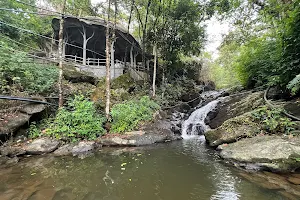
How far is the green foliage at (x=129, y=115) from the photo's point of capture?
29.5 ft

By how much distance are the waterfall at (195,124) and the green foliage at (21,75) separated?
8.14 meters

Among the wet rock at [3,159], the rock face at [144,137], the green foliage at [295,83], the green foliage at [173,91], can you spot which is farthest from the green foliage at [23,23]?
the green foliage at [295,83]

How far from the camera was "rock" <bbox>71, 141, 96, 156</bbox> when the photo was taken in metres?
6.91

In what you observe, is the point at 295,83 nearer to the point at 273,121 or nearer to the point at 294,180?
the point at 273,121

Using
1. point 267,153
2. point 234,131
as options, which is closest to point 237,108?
point 234,131

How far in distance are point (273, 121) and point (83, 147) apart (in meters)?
7.06

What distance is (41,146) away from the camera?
6.75m

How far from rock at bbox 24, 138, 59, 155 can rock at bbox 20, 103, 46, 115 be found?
1.34m

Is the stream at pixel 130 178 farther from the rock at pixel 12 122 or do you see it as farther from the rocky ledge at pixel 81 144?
the rock at pixel 12 122

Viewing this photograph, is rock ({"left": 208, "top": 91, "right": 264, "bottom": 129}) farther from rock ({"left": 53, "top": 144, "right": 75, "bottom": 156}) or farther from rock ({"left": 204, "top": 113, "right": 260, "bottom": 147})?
rock ({"left": 53, "top": 144, "right": 75, "bottom": 156})

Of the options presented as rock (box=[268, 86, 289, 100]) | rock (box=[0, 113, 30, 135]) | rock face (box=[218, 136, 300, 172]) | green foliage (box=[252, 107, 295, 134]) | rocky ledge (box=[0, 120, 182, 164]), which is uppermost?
rock (box=[268, 86, 289, 100])

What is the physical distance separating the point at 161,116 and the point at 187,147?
3766 millimetres

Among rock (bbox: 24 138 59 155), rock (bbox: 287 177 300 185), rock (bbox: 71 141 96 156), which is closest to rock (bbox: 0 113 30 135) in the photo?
rock (bbox: 24 138 59 155)

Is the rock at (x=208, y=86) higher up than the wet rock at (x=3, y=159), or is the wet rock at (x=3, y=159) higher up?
the rock at (x=208, y=86)
